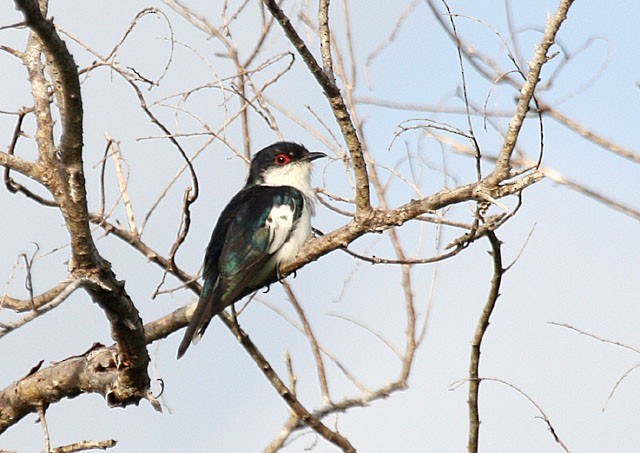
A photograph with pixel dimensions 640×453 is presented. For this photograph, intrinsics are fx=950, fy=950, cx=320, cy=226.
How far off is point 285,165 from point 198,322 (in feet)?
9.65

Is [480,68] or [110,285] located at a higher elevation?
[480,68]

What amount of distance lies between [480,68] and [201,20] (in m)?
2.12

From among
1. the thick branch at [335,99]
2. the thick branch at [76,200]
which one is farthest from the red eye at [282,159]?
the thick branch at [76,200]

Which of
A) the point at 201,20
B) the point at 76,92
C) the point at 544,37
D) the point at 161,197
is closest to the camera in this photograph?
the point at 76,92

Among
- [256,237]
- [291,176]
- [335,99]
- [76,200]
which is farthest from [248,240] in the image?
[76,200]

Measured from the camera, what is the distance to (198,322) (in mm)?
5977

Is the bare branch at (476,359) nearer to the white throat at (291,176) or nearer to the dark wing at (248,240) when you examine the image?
the dark wing at (248,240)

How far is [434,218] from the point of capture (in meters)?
4.98

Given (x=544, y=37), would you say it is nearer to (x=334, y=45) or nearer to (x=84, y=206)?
(x=84, y=206)

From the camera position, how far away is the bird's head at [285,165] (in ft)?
28.3

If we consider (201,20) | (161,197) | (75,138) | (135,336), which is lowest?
(135,336)

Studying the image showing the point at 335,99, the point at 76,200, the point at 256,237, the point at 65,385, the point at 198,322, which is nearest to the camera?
the point at 76,200

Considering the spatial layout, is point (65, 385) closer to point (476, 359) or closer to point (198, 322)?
point (198, 322)

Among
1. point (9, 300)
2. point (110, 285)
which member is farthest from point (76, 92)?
point (9, 300)
